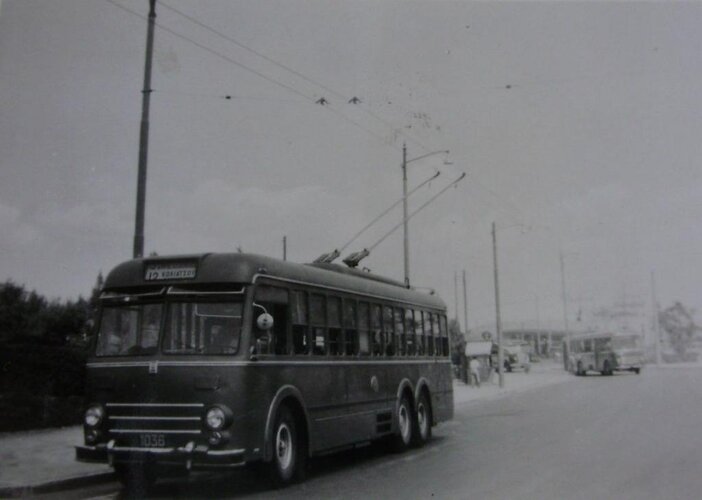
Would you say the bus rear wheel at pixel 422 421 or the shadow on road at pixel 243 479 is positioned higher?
the bus rear wheel at pixel 422 421

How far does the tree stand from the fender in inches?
3818

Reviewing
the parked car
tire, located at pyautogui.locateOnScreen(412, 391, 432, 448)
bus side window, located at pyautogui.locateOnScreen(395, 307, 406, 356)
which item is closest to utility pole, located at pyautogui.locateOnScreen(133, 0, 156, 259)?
bus side window, located at pyautogui.locateOnScreen(395, 307, 406, 356)

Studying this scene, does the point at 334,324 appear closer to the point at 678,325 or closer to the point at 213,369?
the point at 213,369

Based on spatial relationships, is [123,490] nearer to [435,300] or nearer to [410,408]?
[410,408]

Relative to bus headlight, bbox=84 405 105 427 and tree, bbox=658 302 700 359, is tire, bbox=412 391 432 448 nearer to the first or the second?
bus headlight, bbox=84 405 105 427

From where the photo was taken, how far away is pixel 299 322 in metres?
12.0

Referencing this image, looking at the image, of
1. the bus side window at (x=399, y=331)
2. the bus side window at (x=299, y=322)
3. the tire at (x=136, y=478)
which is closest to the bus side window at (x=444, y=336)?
the bus side window at (x=399, y=331)

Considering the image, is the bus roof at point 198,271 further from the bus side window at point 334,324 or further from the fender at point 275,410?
the fender at point 275,410

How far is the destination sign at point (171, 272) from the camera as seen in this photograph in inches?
424

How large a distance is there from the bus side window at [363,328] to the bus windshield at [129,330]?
411cm

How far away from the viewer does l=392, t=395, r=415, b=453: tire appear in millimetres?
15531

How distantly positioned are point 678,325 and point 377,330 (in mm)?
94882

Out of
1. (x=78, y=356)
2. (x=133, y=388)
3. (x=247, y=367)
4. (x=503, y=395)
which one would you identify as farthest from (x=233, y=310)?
(x=503, y=395)

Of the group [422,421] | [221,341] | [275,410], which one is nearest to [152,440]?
[221,341]
